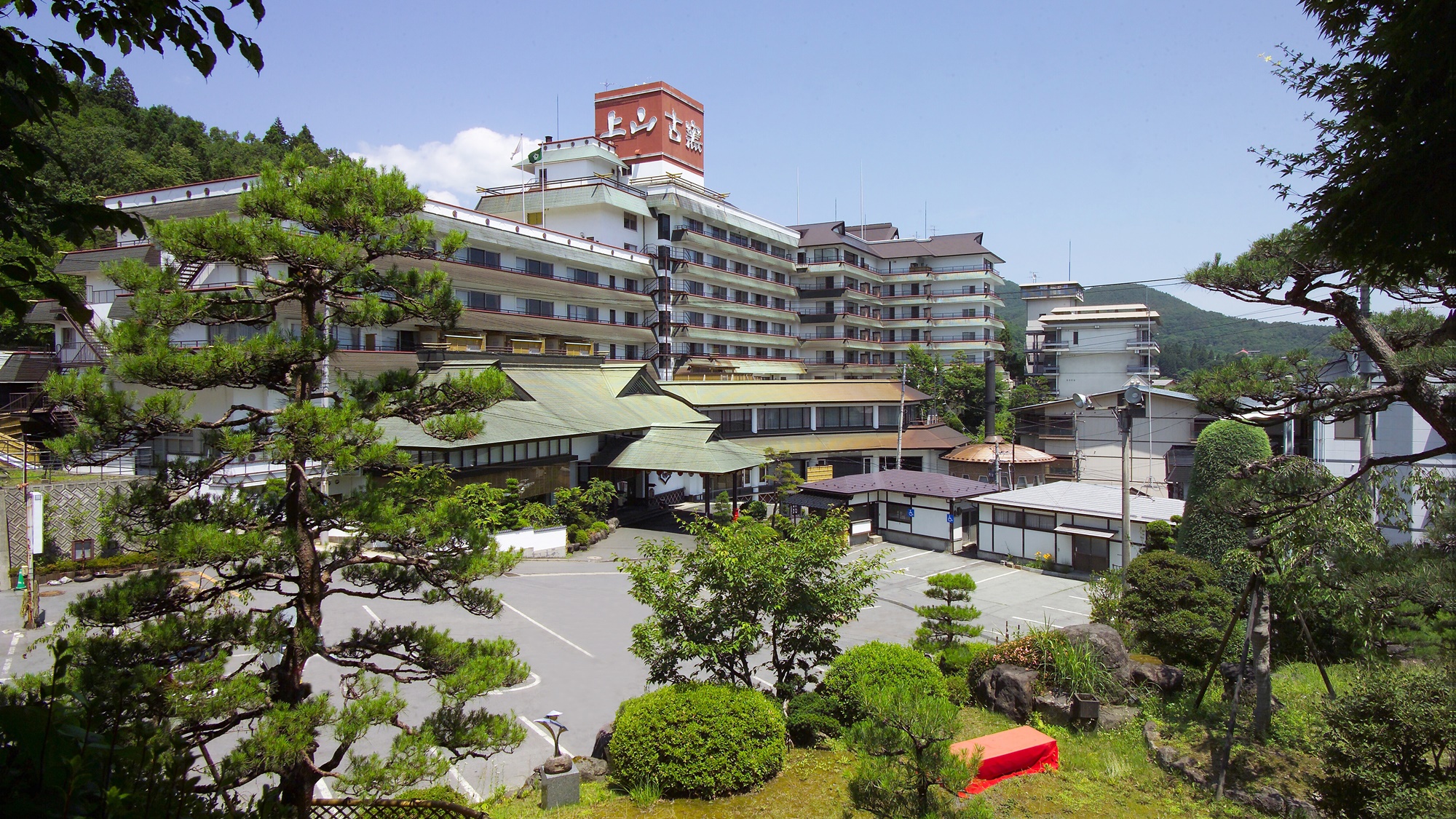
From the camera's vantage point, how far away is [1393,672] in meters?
8.44

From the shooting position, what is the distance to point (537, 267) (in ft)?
125

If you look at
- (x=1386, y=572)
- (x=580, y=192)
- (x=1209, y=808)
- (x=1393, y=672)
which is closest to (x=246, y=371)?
(x=1386, y=572)

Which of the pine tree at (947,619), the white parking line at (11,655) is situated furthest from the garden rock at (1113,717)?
the white parking line at (11,655)

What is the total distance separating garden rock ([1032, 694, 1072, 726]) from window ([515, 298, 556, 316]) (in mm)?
29955

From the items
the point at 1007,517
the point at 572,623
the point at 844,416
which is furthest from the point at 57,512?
the point at 844,416

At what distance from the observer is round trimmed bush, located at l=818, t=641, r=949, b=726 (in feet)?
37.0

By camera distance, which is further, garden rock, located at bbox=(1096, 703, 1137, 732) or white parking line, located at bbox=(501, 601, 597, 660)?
white parking line, located at bbox=(501, 601, 597, 660)

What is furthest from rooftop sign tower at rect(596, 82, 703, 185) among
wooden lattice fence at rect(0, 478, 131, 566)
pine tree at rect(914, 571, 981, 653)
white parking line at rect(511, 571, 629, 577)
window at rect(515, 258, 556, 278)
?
pine tree at rect(914, 571, 981, 653)

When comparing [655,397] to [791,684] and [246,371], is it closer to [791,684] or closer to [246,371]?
[791,684]

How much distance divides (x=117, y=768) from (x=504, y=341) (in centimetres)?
3041

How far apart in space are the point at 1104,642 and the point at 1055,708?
1.82 m

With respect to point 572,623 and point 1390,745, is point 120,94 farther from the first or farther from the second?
point 1390,745

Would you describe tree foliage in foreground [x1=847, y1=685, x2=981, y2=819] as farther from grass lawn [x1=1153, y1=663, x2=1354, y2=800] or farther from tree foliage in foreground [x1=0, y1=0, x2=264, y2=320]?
tree foliage in foreground [x1=0, y1=0, x2=264, y2=320]

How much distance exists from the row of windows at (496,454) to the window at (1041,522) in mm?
17195
